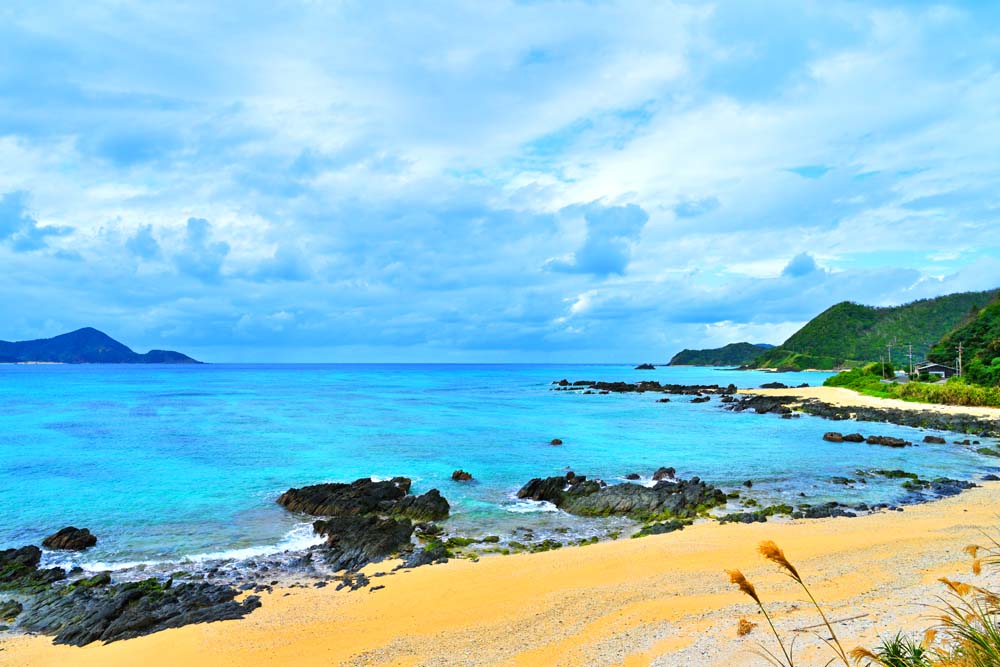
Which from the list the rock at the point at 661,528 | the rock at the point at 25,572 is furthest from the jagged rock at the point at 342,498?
the rock at the point at 661,528

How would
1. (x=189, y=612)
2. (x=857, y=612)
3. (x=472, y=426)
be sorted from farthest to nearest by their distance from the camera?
1. (x=472, y=426)
2. (x=189, y=612)
3. (x=857, y=612)

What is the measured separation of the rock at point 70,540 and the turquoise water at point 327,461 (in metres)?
0.53

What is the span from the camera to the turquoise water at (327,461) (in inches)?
831

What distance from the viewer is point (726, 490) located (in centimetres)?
2558

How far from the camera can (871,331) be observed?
177625 mm

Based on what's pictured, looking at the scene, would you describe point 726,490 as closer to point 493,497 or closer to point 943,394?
point 493,497

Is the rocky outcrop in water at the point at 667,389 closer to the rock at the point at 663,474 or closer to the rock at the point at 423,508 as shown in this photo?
the rock at the point at 663,474

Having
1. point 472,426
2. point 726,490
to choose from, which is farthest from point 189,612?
point 472,426

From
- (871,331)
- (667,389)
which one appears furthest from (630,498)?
(871,331)

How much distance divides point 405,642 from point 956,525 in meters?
17.2

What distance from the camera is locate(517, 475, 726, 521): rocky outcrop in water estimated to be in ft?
71.3

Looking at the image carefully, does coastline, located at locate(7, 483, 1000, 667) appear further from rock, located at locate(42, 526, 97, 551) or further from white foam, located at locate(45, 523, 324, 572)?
rock, located at locate(42, 526, 97, 551)

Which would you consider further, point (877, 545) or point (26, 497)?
point (26, 497)

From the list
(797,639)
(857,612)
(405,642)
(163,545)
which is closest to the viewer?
(797,639)
